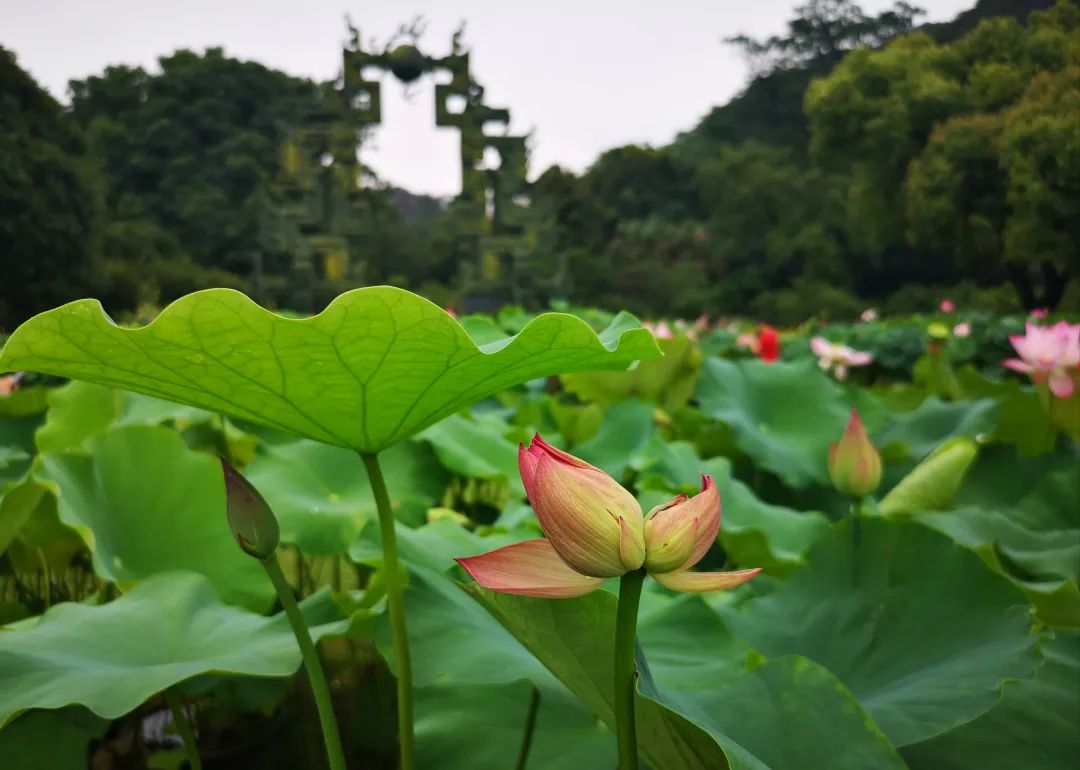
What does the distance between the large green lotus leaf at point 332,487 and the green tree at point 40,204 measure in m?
2.03

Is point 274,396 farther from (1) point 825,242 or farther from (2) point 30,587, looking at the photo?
(1) point 825,242

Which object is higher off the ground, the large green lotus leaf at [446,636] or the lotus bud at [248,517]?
the lotus bud at [248,517]

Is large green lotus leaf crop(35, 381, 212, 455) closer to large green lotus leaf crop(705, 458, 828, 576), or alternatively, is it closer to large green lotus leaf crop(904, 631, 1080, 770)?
large green lotus leaf crop(705, 458, 828, 576)

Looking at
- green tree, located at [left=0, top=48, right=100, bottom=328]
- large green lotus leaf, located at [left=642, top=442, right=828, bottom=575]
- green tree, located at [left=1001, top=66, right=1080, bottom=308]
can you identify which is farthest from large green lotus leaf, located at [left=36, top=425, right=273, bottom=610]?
green tree, located at [left=0, top=48, right=100, bottom=328]

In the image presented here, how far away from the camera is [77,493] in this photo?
0.67 meters

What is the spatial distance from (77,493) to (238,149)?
11.9m

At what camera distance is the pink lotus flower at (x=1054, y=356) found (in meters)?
1.04

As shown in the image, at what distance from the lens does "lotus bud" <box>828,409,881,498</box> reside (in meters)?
0.71

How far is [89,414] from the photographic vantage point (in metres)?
1.01

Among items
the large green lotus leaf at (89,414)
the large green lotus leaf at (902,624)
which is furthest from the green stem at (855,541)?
the large green lotus leaf at (89,414)

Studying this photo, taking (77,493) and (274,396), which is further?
(77,493)

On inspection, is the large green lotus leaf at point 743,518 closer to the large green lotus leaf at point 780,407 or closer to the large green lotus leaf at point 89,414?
the large green lotus leaf at point 780,407

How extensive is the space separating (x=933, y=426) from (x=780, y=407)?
219 millimetres

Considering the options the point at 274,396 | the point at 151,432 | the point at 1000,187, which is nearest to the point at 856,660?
the point at 274,396
